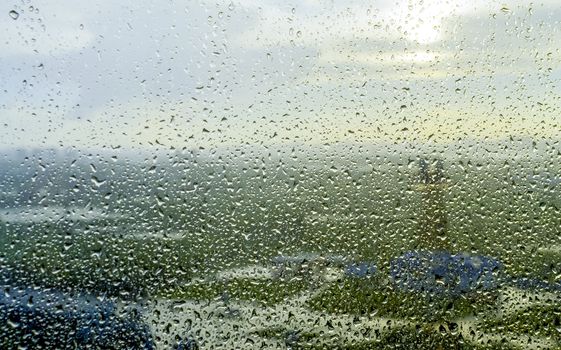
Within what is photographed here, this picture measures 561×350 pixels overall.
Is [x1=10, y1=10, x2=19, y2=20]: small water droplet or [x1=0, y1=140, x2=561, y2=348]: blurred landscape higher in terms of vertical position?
[x1=10, y1=10, x2=19, y2=20]: small water droplet

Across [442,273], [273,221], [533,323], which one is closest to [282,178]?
[273,221]

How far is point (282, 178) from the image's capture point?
147 centimetres

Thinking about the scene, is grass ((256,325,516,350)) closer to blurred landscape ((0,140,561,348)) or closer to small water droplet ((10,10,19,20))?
blurred landscape ((0,140,561,348))

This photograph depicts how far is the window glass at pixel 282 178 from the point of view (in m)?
1.39

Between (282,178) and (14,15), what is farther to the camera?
(282,178)

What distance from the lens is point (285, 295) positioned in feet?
4.72

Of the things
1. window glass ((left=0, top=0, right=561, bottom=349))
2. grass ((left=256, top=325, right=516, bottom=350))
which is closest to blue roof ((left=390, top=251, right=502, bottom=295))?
window glass ((left=0, top=0, right=561, bottom=349))

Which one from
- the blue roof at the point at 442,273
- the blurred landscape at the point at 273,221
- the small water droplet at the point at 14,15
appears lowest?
the blue roof at the point at 442,273

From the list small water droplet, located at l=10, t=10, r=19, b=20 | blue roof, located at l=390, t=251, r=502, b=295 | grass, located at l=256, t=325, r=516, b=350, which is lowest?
grass, located at l=256, t=325, r=516, b=350

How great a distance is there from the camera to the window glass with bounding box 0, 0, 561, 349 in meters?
1.39

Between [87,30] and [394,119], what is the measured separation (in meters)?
0.88

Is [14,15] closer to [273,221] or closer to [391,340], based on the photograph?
[273,221]

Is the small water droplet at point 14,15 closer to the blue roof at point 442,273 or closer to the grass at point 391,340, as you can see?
the grass at point 391,340

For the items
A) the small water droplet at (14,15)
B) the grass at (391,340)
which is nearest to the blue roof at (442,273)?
the grass at (391,340)
